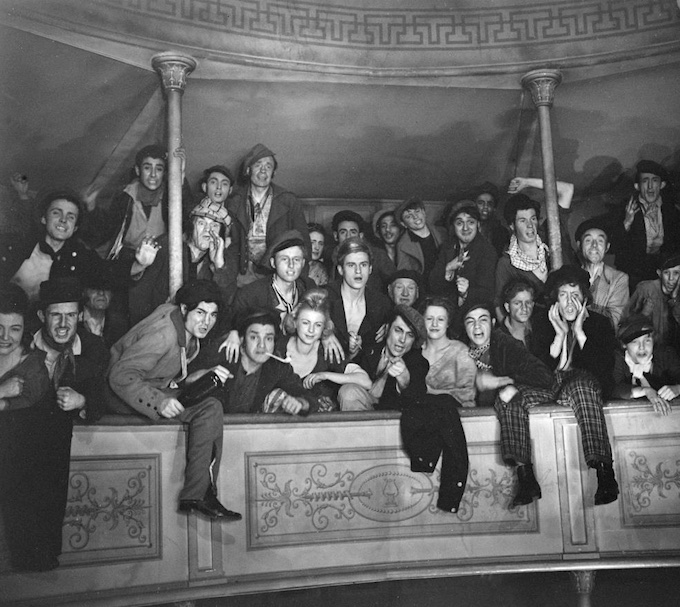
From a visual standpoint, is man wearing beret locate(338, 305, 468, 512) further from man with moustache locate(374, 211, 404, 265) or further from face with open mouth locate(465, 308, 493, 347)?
man with moustache locate(374, 211, 404, 265)

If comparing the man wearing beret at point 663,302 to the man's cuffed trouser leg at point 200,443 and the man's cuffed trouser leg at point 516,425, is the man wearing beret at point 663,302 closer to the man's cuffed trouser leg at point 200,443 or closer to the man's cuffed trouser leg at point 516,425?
the man's cuffed trouser leg at point 516,425

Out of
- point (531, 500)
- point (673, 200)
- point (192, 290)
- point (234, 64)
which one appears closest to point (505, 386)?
point (531, 500)

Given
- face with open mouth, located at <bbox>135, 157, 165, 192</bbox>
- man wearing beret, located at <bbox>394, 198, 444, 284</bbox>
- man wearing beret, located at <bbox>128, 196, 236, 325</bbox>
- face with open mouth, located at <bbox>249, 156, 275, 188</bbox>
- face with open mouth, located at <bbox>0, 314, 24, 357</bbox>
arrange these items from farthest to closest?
man wearing beret, located at <bbox>394, 198, 444, 284</bbox> → face with open mouth, located at <bbox>249, 156, 275, 188</bbox> → face with open mouth, located at <bbox>135, 157, 165, 192</bbox> → man wearing beret, located at <bbox>128, 196, 236, 325</bbox> → face with open mouth, located at <bbox>0, 314, 24, 357</bbox>

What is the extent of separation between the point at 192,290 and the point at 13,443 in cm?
129

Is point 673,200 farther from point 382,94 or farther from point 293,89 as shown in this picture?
point 293,89

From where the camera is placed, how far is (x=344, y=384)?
5.42 metres

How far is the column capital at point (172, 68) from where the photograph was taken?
6004 mm

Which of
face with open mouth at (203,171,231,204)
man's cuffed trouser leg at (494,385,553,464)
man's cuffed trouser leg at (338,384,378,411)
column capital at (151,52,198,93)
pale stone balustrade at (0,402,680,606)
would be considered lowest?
pale stone balustrade at (0,402,680,606)

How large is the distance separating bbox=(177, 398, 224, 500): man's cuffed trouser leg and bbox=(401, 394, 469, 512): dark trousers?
3.64 ft

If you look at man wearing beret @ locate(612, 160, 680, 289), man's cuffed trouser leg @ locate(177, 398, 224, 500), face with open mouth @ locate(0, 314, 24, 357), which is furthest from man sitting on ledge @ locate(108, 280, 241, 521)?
man wearing beret @ locate(612, 160, 680, 289)

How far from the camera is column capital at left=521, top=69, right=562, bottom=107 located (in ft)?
21.5

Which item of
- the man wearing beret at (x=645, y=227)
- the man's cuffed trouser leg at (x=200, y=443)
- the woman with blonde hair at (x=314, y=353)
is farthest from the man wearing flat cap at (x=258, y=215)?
the man wearing beret at (x=645, y=227)

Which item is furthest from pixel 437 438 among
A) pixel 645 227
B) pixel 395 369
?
pixel 645 227

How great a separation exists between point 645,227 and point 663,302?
35.1 inches
